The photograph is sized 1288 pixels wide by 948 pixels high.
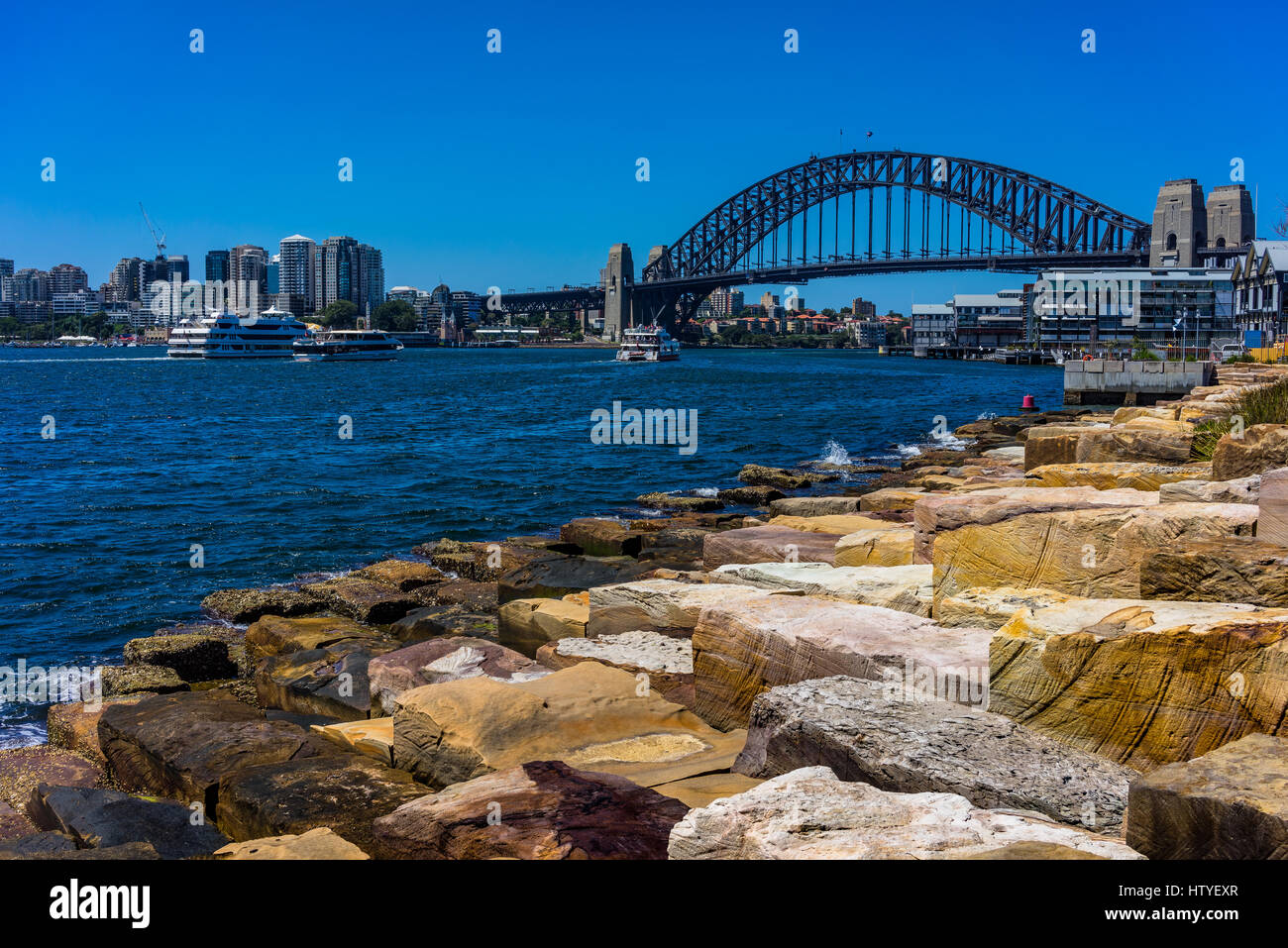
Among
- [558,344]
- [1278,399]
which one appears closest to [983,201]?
[558,344]

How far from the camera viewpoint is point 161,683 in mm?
7207

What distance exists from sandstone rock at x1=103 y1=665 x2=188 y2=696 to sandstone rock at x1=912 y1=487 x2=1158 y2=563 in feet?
16.0

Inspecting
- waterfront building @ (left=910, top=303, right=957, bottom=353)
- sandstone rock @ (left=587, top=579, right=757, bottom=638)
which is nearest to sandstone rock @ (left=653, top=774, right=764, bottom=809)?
sandstone rock @ (left=587, top=579, right=757, bottom=638)

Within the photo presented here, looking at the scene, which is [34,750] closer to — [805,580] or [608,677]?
[608,677]

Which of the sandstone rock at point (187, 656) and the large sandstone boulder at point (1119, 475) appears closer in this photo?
the sandstone rock at point (187, 656)

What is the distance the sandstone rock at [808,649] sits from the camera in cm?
426

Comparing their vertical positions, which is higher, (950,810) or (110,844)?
(950,810)

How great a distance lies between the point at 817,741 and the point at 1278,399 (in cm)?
1137

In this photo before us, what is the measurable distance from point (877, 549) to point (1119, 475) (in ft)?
8.55

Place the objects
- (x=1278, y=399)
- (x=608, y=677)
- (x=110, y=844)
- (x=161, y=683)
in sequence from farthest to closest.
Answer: (x=1278, y=399), (x=161, y=683), (x=608, y=677), (x=110, y=844)

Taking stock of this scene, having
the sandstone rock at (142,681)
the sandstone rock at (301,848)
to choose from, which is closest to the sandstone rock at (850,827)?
the sandstone rock at (301,848)

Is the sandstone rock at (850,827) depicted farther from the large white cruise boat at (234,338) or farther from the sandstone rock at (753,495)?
the large white cruise boat at (234,338)

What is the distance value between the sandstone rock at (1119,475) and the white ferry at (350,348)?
292 ft

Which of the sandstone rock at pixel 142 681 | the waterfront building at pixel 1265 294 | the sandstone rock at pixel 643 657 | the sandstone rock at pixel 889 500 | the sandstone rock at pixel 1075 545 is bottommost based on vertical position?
the sandstone rock at pixel 142 681
